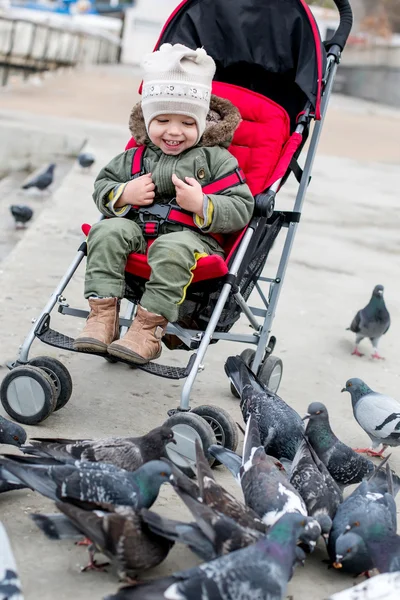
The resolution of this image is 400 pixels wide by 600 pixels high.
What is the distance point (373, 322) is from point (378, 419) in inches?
64.2

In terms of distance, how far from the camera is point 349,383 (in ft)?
14.8

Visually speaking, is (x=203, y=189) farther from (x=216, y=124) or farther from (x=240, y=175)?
(x=216, y=124)

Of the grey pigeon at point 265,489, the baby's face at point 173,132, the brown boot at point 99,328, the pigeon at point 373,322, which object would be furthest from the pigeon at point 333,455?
the pigeon at point 373,322

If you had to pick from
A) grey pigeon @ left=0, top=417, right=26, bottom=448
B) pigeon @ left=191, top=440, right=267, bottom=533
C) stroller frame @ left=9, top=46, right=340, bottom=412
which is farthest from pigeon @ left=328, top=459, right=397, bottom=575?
grey pigeon @ left=0, top=417, right=26, bottom=448

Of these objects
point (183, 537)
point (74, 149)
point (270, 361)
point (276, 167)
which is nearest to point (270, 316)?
point (270, 361)

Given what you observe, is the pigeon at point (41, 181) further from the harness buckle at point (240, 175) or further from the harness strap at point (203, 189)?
the harness buckle at point (240, 175)

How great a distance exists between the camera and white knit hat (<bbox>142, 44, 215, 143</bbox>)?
165 inches

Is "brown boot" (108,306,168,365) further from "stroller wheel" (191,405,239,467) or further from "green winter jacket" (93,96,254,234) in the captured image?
"green winter jacket" (93,96,254,234)

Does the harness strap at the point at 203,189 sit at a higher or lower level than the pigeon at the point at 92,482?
higher

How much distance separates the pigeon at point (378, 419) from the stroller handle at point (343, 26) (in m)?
1.79

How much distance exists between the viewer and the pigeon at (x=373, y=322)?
575 centimetres

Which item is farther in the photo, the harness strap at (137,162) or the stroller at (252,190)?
the harness strap at (137,162)

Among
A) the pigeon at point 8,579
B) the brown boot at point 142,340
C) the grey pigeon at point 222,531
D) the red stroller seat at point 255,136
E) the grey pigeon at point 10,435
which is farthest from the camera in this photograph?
the red stroller seat at point 255,136

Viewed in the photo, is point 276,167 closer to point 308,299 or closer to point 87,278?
point 87,278
